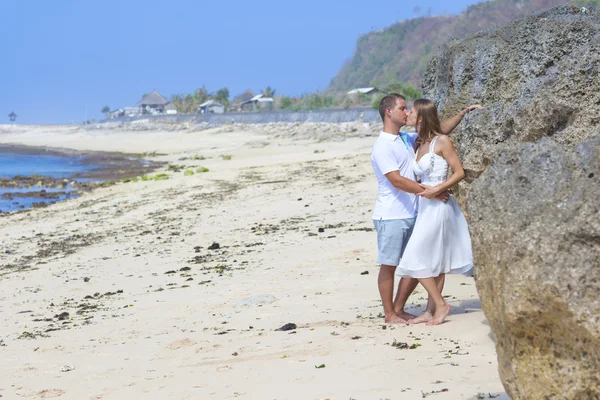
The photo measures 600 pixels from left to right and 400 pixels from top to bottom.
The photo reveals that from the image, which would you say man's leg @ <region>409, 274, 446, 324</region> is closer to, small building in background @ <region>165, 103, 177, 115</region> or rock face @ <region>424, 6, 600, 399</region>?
rock face @ <region>424, 6, 600, 399</region>

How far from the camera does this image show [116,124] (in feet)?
321

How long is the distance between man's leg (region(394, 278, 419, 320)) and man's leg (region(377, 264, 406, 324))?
9cm

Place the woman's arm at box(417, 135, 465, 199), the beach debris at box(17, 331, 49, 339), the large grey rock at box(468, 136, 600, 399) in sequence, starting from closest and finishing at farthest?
the large grey rock at box(468, 136, 600, 399)
the woman's arm at box(417, 135, 465, 199)
the beach debris at box(17, 331, 49, 339)

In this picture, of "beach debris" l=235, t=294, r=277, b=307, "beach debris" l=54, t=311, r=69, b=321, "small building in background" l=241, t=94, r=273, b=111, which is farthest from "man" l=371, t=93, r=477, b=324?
"small building in background" l=241, t=94, r=273, b=111

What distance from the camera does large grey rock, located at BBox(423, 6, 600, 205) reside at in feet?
14.4

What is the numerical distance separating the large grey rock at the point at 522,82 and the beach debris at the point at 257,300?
1.89 metres

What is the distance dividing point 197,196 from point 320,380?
1262cm

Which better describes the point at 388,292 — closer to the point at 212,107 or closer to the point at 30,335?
the point at 30,335

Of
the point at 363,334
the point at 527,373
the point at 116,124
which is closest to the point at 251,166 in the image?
the point at 363,334

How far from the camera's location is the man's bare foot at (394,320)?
5.68 metres

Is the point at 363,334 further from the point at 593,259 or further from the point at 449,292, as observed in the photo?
the point at 593,259

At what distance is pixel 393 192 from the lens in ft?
18.7

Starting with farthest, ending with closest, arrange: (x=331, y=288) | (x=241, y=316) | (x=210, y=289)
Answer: (x=210, y=289) < (x=331, y=288) < (x=241, y=316)

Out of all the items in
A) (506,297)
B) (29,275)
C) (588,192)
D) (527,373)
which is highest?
(588,192)
